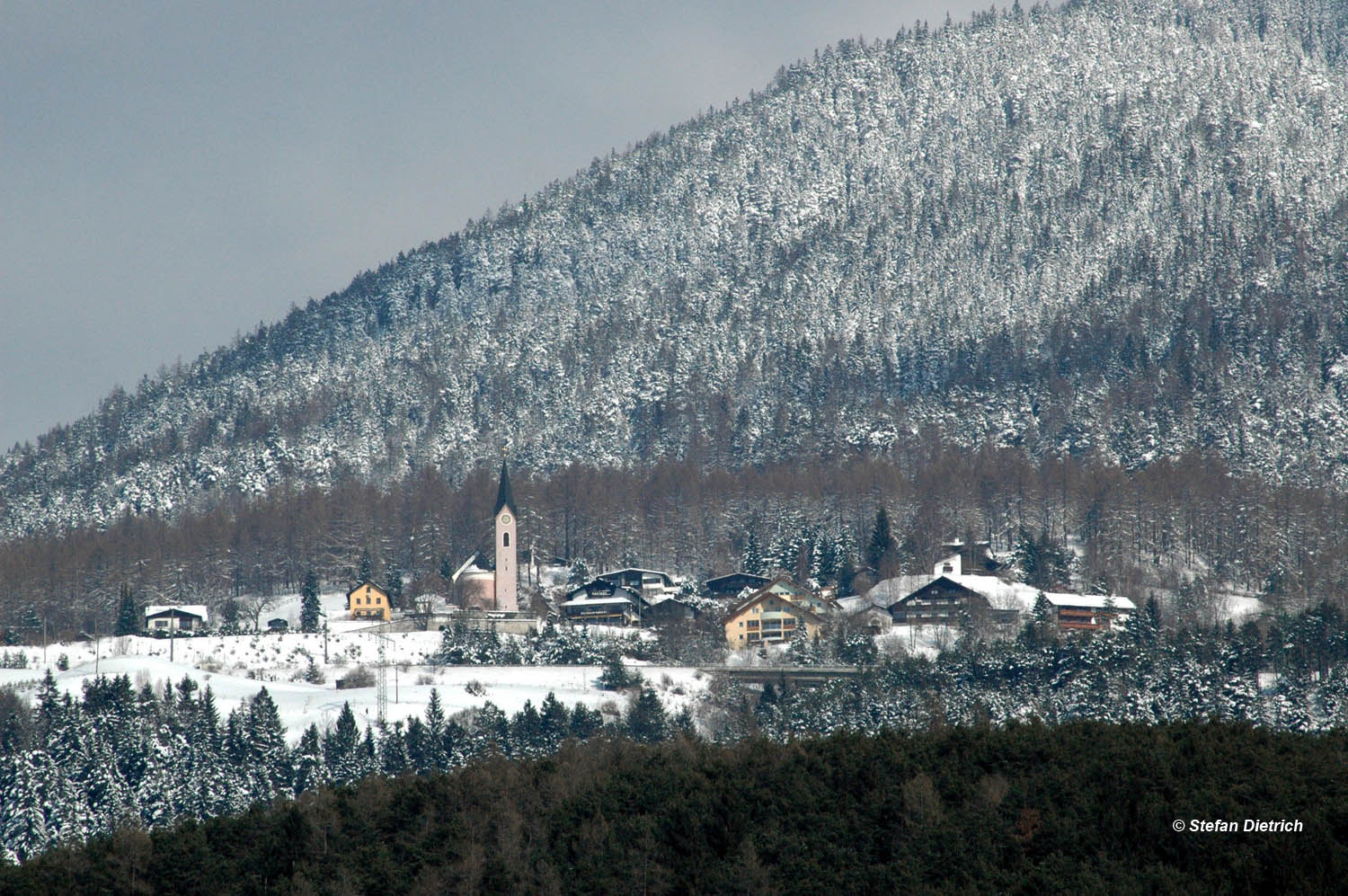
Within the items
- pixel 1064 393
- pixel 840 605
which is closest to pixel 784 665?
pixel 840 605

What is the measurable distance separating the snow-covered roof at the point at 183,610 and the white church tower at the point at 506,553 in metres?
20.3

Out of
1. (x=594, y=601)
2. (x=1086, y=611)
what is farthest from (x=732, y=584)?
(x=1086, y=611)

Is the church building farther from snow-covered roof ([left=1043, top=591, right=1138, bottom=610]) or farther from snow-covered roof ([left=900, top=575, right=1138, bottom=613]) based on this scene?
snow-covered roof ([left=1043, top=591, right=1138, bottom=610])

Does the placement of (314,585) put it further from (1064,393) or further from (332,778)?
(1064,393)

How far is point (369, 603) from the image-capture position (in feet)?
397

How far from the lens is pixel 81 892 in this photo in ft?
152

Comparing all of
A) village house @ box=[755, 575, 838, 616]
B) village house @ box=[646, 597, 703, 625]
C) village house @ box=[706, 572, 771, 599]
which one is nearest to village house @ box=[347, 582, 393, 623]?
village house @ box=[646, 597, 703, 625]

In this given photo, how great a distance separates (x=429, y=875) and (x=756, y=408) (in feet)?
498

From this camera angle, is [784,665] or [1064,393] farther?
[1064,393]

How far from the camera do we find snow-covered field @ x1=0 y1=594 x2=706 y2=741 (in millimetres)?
89562

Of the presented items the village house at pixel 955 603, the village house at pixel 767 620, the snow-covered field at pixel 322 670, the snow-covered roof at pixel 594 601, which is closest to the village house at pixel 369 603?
the snow-covered field at pixel 322 670

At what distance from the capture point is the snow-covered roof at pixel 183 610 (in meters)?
120

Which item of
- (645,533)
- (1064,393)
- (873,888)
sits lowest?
(873,888)

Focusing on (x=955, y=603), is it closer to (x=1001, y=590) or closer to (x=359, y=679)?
(x=1001, y=590)
